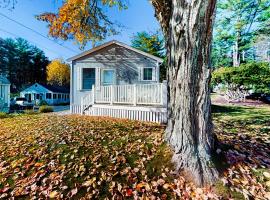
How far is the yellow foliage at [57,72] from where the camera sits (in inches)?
1988

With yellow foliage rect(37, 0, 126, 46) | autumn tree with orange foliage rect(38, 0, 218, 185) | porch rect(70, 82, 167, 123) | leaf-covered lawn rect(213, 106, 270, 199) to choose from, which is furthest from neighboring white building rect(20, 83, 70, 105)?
leaf-covered lawn rect(213, 106, 270, 199)

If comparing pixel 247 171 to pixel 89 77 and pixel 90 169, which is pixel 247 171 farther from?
pixel 89 77

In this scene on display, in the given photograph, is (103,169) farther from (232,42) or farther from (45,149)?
(232,42)

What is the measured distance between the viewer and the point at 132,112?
33.6ft

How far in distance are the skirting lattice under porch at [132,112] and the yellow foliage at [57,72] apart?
41699 millimetres

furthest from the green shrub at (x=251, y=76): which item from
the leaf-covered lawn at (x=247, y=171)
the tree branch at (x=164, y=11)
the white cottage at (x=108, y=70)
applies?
the tree branch at (x=164, y=11)

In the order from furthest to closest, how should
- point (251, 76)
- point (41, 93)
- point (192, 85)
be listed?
1. point (41, 93)
2. point (251, 76)
3. point (192, 85)

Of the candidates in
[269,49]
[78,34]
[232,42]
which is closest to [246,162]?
[78,34]

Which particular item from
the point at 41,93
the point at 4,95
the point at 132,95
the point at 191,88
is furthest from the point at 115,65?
the point at 41,93

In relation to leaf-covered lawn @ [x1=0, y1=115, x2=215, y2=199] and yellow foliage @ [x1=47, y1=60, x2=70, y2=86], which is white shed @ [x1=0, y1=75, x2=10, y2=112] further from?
yellow foliage @ [x1=47, y1=60, x2=70, y2=86]

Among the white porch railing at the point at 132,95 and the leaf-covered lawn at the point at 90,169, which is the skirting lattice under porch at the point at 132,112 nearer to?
the white porch railing at the point at 132,95

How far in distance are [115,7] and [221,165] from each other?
844cm

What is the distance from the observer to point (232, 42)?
102ft

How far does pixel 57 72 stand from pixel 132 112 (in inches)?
1809
